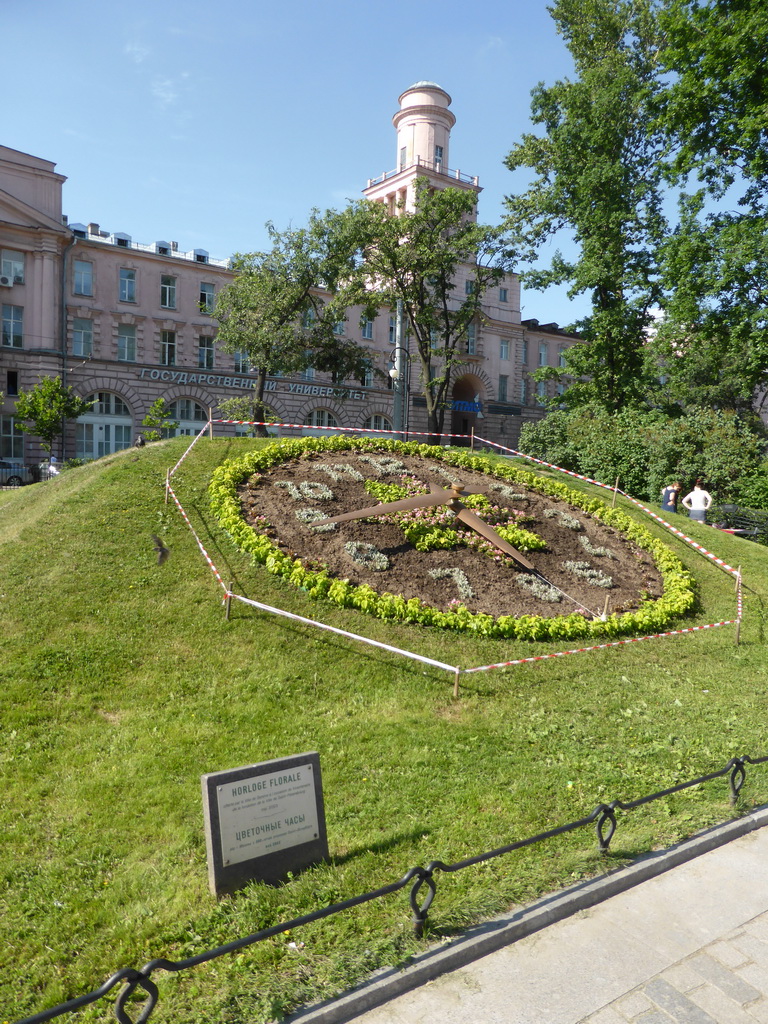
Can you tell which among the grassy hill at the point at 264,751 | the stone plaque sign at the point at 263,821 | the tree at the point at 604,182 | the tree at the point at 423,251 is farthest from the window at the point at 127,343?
the stone plaque sign at the point at 263,821

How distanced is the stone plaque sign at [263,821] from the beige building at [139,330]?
23.4m

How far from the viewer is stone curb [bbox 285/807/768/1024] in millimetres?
4230

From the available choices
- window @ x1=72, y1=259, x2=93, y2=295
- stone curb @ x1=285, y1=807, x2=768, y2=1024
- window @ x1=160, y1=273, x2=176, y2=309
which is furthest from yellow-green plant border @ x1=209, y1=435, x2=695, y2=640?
window @ x1=160, y1=273, x2=176, y2=309

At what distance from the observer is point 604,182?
2814 cm

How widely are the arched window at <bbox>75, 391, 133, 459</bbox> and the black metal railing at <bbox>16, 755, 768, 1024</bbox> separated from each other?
39.7 meters

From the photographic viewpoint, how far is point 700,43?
21297mm

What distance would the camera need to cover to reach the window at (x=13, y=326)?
38.8 meters

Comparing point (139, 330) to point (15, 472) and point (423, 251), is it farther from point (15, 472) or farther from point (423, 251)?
point (423, 251)

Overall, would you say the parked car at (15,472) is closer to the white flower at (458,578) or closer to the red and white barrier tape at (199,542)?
the red and white barrier tape at (199,542)

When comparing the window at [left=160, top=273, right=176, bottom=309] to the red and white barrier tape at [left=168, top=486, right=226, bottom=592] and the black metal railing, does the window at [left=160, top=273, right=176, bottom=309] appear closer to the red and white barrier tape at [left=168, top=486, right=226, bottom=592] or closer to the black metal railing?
the red and white barrier tape at [left=168, top=486, right=226, bottom=592]

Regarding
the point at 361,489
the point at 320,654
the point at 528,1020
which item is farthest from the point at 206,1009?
the point at 361,489

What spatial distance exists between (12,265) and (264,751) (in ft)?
132

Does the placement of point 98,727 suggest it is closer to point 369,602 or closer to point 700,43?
point 369,602

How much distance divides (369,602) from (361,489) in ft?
13.6
